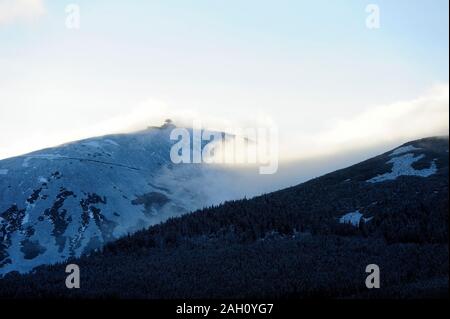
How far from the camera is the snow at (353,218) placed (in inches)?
4476

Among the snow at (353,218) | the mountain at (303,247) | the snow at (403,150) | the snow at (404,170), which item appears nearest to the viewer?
the mountain at (303,247)

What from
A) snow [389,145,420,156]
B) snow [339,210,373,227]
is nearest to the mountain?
snow [339,210,373,227]

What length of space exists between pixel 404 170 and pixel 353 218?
28.9 m

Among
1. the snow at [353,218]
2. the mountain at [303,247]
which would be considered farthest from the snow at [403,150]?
the snow at [353,218]

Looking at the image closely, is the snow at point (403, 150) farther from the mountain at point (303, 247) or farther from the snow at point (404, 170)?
the snow at point (404, 170)

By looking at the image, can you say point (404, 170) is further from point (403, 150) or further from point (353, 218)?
point (353, 218)

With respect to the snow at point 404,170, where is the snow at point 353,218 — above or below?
below

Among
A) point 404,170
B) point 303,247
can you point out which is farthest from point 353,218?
point 404,170

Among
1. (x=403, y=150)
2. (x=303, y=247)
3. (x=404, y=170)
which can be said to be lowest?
(x=303, y=247)

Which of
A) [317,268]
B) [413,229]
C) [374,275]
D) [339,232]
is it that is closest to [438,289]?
[374,275]

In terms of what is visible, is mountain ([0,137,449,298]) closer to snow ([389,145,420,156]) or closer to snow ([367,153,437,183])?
snow ([367,153,437,183])

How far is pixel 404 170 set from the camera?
137 meters

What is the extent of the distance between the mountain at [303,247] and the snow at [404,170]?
309mm

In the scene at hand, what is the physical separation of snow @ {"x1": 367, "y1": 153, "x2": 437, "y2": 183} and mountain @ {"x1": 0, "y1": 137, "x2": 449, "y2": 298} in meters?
0.31
